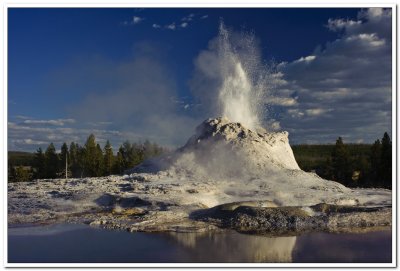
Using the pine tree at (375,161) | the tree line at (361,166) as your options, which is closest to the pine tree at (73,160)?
the tree line at (361,166)

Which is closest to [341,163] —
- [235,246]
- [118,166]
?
[118,166]

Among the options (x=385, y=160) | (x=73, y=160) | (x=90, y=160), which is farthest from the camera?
(x=73, y=160)

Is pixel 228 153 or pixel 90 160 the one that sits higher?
pixel 90 160

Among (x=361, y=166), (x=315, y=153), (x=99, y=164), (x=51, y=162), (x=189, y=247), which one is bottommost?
(x=189, y=247)

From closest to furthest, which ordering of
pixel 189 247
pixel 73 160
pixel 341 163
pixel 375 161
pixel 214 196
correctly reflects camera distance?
1. pixel 189 247
2. pixel 214 196
3. pixel 375 161
4. pixel 341 163
5. pixel 73 160

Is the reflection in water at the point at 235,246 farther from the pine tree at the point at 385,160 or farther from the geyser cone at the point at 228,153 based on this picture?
the pine tree at the point at 385,160

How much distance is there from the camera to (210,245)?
10531 mm

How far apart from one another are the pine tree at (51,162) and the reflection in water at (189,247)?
68.7 feet

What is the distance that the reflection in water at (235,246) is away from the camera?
9.49 m

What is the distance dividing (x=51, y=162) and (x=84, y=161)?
2.78m

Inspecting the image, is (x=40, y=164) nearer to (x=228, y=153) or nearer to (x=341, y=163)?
(x=228, y=153)

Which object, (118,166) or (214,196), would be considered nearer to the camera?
(214,196)

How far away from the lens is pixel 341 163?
2914 centimetres
